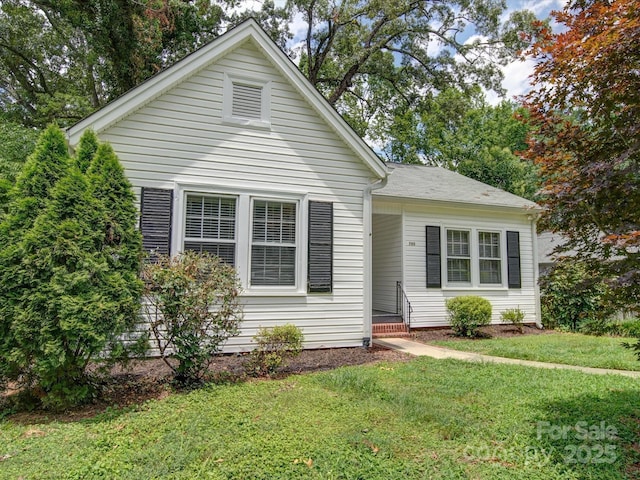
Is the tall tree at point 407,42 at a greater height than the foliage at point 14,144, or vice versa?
the tall tree at point 407,42

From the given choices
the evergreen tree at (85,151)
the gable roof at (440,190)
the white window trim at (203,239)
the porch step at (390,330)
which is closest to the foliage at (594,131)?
the white window trim at (203,239)

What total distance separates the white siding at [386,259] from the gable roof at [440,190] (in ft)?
2.65

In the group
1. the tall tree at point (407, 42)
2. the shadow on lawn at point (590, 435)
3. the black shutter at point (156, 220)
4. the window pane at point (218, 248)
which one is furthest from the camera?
the tall tree at point (407, 42)

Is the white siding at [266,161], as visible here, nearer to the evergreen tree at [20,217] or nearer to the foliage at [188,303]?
the foliage at [188,303]

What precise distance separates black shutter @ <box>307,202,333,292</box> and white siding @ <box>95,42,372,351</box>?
0.56 ft

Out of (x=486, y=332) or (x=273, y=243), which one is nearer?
(x=273, y=243)

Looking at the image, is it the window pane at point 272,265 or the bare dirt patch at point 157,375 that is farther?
the window pane at point 272,265

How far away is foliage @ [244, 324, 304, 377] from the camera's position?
576 cm

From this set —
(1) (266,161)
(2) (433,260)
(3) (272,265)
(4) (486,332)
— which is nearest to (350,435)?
(3) (272,265)

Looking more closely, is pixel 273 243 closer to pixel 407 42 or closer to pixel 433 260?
pixel 433 260

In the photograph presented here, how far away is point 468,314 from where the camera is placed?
9.34 meters

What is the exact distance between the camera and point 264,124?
23.9ft

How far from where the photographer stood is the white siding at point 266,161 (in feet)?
21.9

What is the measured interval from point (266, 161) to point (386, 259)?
16.6 ft
